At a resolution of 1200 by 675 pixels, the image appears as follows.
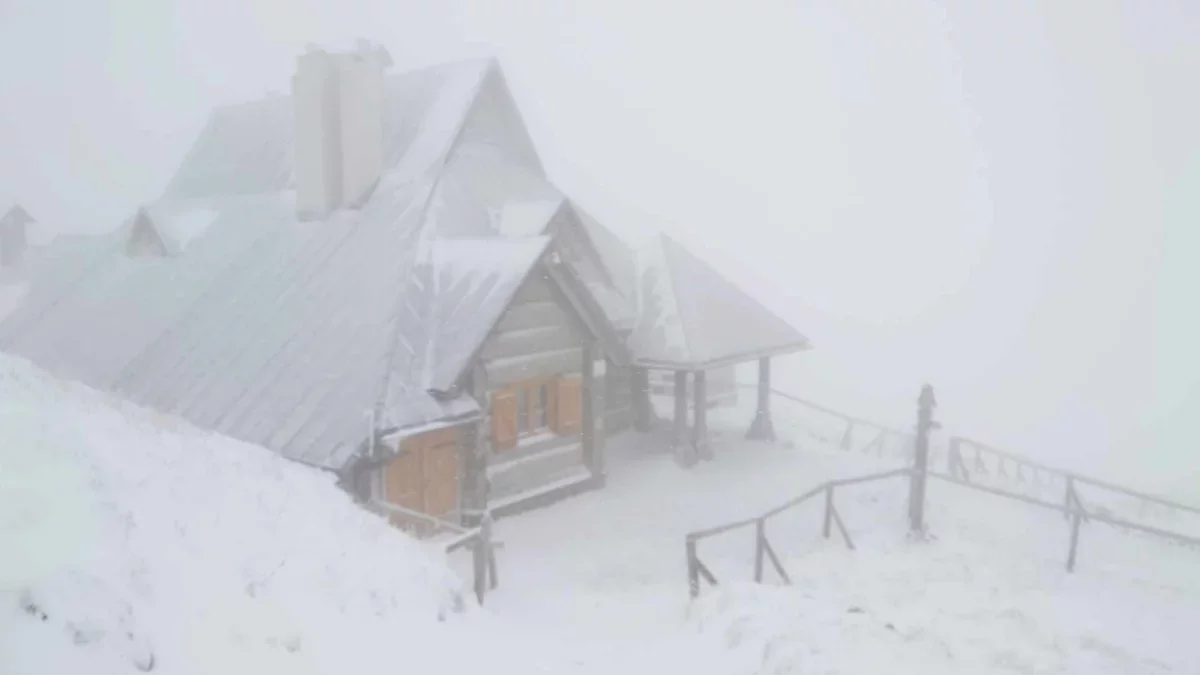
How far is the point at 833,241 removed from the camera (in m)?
136

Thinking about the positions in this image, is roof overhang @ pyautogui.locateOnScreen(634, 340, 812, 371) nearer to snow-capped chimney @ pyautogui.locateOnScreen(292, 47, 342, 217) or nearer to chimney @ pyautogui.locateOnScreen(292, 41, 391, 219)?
chimney @ pyautogui.locateOnScreen(292, 41, 391, 219)

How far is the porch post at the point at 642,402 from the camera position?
20797 mm

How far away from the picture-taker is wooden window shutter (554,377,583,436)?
51.1ft

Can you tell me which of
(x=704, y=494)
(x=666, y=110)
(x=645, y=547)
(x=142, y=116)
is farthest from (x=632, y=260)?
(x=666, y=110)

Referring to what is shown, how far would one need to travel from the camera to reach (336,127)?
56.7 ft

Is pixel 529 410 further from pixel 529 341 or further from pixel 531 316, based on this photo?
pixel 531 316

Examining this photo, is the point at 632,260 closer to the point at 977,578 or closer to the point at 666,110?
the point at 977,578

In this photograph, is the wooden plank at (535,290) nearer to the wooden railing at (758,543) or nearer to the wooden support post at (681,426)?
the wooden support post at (681,426)

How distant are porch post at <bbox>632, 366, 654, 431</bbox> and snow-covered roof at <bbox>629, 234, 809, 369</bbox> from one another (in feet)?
7.98

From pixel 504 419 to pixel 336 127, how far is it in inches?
298

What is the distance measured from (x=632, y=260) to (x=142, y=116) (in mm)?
87382

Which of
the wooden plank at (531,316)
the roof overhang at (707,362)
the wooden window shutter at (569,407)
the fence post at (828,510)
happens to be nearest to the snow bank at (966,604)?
the fence post at (828,510)

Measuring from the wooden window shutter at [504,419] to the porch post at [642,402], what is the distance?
6557mm

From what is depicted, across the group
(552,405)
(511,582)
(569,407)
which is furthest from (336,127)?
(511,582)
